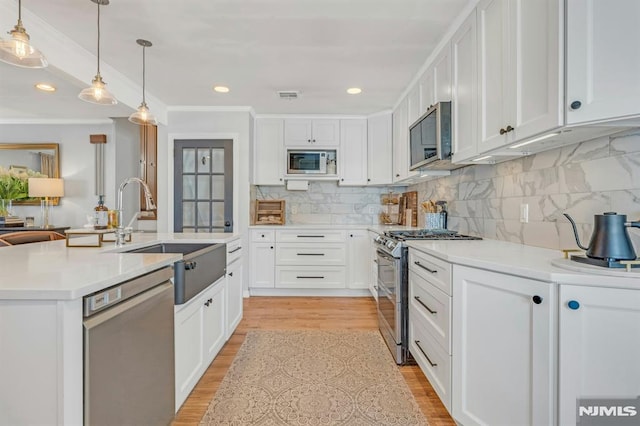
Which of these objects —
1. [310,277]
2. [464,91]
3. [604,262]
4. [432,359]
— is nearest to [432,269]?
[432,359]

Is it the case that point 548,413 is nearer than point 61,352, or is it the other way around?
point 61,352

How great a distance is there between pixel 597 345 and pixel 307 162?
142 inches

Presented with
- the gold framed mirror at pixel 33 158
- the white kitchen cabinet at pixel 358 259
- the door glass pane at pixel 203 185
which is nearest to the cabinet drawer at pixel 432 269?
the white kitchen cabinet at pixel 358 259

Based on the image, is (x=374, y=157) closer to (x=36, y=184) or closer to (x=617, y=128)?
(x=617, y=128)

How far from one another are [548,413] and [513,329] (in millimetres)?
293

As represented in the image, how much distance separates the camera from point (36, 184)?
173 inches

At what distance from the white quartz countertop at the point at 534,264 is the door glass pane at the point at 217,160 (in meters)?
2.96

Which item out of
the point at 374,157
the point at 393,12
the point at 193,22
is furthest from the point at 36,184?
the point at 393,12

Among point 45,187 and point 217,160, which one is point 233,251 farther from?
point 45,187

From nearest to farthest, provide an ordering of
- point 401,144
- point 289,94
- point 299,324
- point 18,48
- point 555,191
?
1. point 18,48
2. point 555,191
3. point 299,324
4. point 289,94
5. point 401,144

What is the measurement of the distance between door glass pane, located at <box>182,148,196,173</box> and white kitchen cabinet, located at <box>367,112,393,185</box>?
7.38 ft

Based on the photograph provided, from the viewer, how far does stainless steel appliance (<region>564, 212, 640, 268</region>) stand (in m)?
1.15

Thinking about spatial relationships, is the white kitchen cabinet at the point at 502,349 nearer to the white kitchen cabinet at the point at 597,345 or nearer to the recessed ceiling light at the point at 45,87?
the white kitchen cabinet at the point at 597,345

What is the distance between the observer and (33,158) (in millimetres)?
4766
